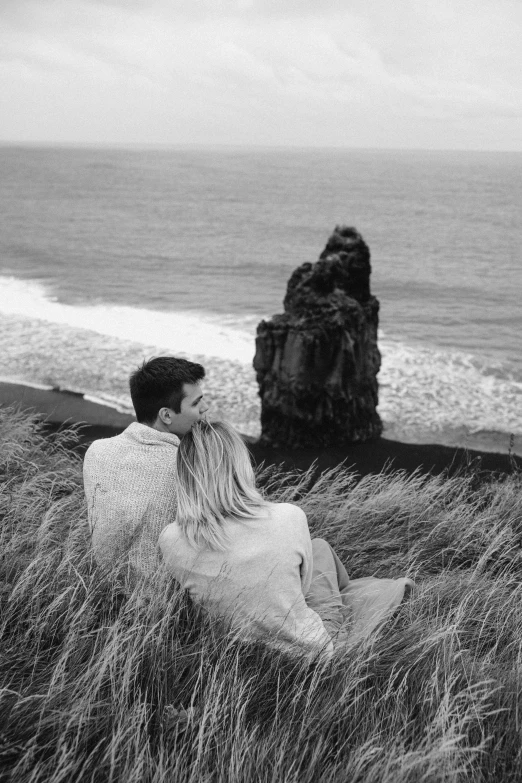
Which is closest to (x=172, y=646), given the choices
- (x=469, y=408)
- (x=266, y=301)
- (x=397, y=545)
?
(x=397, y=545)

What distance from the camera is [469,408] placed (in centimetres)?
1455

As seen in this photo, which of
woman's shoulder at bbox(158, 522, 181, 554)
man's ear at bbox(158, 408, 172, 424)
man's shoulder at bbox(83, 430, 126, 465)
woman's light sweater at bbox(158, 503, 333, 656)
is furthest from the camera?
man's ear at bbox(158, 408, 172, 424)

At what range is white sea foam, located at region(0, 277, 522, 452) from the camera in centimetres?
1391

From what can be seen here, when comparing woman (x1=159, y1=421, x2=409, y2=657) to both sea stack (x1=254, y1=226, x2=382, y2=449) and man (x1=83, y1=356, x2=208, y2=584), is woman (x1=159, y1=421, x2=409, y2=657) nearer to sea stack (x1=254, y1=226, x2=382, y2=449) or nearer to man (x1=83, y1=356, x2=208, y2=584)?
man (x1=83, y1=356, x2=208, y2=584)

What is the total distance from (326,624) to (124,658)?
3.49 ft

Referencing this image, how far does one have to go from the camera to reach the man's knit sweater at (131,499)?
3.84 meters

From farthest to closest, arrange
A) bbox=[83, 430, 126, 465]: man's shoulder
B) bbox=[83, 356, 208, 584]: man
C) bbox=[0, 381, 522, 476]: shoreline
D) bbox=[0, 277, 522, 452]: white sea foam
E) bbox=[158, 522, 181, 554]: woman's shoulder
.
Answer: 1. bbox=[0, 277, 522, 452]: white sea foam
2. bbox=[0, 381, 522, 476]: shoreline
3. bbox=[83, 430, 126, 465]: man's shoulder
4. bbox=[83, 356, 208, 584]: man
5. bbox=[158, 522, 181, 554]: woman's shoulder

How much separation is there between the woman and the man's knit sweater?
413 mm

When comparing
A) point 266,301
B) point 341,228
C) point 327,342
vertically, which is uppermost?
point 341,228

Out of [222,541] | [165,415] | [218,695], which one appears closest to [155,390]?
[165,415]

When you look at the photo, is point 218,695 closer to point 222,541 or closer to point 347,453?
point 222,541

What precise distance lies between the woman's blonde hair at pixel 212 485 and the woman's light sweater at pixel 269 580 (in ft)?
0.20

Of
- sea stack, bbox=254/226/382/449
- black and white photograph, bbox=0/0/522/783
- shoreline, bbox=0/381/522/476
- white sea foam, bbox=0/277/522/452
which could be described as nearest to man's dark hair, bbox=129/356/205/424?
black and white photograph, bbox=0/0/522/783

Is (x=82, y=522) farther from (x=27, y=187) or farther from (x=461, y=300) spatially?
(x=27, y=187)
